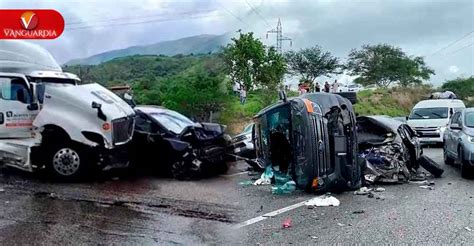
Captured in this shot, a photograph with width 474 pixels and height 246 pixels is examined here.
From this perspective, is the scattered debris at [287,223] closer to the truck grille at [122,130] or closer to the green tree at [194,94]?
the truck grille at [122,130]

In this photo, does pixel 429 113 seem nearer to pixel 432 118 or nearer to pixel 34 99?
pixel 432 118

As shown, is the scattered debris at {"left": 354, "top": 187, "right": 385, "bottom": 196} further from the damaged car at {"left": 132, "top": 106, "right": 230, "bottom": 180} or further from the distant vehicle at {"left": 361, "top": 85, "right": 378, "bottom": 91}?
the distant vehicle at {"left": 361, "top": 85, "right": 378, "bottom": 91}

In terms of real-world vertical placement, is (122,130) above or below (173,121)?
below

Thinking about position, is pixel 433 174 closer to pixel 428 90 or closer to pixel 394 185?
pixel 394 185

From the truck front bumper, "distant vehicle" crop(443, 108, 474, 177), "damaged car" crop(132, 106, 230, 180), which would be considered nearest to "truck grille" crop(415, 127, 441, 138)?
"distant vehicle" crop(443, 108, 474, 177)

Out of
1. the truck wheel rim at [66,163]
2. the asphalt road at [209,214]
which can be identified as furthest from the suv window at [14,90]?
the asphalt road at [209,214]

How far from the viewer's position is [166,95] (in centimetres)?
1741

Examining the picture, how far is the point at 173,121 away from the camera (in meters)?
12.6

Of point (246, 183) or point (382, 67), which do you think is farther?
point (382, 67)

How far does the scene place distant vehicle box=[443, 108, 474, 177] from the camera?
12032 millimetres

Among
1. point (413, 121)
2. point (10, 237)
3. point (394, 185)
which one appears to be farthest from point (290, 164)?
point (413, 121)

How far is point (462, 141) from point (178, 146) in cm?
611

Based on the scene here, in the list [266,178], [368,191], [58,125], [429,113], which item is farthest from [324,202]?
[429,113]

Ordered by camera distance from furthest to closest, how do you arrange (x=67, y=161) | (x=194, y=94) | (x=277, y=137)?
(x=194, y=94) → (x=67, y=161) → (x=277, y=137)
